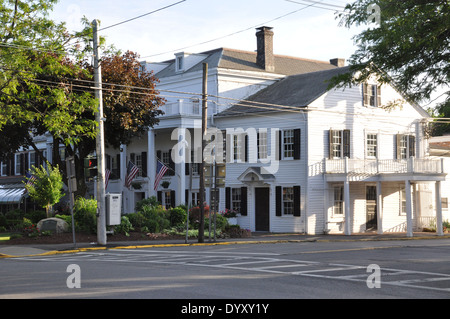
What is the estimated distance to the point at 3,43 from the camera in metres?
24.8

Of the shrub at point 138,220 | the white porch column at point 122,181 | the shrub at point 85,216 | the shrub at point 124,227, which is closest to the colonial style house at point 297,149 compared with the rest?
the white porch column at point 122,181

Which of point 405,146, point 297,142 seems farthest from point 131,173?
point 405,146

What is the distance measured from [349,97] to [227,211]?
9.63 m

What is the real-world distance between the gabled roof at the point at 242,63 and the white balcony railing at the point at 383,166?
371 inches

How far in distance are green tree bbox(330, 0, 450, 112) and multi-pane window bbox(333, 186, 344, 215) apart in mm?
19903

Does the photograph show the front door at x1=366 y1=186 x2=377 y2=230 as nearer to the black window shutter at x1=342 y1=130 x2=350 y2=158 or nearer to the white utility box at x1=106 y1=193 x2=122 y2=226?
the black window shutter at x1=342 y1=130 x2=350 y2=158

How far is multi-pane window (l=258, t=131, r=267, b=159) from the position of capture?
38219 mm

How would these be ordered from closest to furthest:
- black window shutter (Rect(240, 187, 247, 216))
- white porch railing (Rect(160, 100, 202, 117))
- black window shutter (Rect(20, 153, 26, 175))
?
1. black window shutter (Rect(240, 187, 247, 216))
2. white porch railing (Rect(160, 100, 202, 117))
3. black window shutter (Rect(20, 153, 26, 175))

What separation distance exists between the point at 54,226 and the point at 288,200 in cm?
1345

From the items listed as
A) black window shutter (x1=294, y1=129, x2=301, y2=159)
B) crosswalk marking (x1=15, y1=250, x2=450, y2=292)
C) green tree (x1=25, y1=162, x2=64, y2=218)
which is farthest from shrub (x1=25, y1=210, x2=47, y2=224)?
black window shutter (x1=294, y1=129, x2=301, y2=159)

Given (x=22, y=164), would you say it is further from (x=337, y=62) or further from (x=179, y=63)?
(x=337, y=62)

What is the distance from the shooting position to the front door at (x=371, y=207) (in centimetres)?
3909

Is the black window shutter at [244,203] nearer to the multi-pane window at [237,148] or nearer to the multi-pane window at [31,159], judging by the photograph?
the multi-pane window at [237,148]

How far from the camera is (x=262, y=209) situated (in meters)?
38.3
